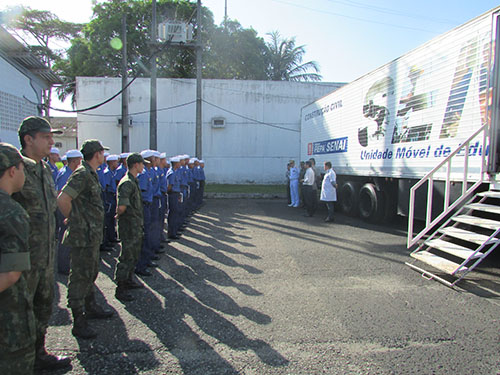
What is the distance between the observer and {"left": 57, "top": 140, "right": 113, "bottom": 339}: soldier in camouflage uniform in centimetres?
320

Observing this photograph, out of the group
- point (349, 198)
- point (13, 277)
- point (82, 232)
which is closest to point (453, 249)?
point (82, 232)

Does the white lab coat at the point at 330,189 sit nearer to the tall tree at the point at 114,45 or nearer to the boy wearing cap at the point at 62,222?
the boy wearing cap at the point at 62,222

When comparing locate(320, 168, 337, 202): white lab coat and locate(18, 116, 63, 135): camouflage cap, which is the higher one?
locate(18, 116, 63, 135): camouflage cap

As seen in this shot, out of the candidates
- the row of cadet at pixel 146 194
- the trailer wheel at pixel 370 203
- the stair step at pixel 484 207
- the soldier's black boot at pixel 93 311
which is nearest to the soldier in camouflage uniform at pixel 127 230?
the soldier's black boot at pixel 93 311

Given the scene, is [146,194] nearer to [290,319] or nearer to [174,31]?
[290,319]

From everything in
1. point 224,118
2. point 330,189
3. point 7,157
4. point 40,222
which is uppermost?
point 224,118

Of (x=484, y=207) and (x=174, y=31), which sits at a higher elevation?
(x=174, y=31)

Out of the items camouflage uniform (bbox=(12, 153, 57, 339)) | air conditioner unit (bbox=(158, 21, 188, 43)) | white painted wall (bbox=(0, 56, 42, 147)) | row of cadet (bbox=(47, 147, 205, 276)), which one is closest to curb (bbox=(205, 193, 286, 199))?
row of cadet (bbox=(47, 147, 205, 276))

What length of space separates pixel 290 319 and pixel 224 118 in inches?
726

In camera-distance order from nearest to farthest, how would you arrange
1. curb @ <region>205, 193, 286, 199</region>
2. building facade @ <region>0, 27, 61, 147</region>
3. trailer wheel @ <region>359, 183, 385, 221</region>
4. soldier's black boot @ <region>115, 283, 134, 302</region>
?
soldier's black boot @ <region>115, 283, 134, 302</region>, trailer wheel @ <region>359, 183, 385, 221</region>, building facade @ <region>0, 27, 61, 147</region>, curb @ <region>205, 193, 286, 199</region>

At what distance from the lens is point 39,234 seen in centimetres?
252

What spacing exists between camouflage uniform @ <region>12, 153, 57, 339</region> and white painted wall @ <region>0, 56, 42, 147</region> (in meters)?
9.18

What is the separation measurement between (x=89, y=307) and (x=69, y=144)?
114 ft

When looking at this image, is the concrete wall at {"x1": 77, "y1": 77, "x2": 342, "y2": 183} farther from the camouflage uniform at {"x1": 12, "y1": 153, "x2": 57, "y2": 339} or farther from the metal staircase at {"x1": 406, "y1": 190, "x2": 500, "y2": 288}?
the camouflage uniform at {"x1": 12, "y1": 153, "x2": 57, "y2": 339}
